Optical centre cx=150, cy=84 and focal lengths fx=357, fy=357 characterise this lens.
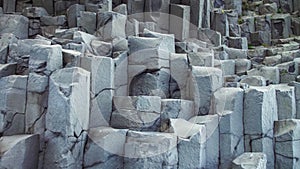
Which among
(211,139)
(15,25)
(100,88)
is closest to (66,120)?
(100,88)

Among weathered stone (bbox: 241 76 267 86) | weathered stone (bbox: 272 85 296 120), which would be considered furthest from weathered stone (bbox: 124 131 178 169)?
weathered stone (bbox: 241 76 267 86)

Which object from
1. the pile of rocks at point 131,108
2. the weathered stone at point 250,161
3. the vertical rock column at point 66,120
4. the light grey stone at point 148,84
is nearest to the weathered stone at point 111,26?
the pile of rocks at point 131,108

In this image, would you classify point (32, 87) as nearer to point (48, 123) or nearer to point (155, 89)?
point (48, 123)

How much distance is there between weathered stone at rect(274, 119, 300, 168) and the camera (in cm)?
654

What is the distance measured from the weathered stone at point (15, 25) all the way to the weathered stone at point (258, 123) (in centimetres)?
642

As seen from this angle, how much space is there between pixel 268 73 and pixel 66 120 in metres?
5.71

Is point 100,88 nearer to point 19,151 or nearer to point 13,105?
point 13,105

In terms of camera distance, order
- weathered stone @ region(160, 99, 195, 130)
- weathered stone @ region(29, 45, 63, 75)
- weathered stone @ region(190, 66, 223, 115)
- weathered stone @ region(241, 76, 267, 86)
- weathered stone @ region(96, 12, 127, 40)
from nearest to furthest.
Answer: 1. weathered stone @ region(29, 45, 63, 75)
2. weathered stone @ region(160, 99, 195, 130)
3. weathered stone @ region(190, 66, 223, 115)
4. weathered stone @ region(241, 76, 267, 86)
5. weathered stone @ region(96, 12, 127, 40)

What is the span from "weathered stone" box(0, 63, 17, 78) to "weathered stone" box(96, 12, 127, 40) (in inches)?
102

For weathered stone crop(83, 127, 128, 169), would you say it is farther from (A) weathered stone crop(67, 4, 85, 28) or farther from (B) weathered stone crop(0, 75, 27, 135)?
(A) weathered stone crop(67, 4, 85, 28)

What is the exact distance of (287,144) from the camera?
661 centimetres

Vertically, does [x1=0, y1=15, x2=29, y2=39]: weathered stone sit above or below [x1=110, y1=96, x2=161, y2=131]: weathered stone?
above

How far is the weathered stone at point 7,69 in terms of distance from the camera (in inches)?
247

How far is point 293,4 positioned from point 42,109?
15.6 m
